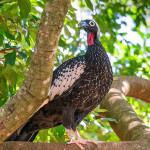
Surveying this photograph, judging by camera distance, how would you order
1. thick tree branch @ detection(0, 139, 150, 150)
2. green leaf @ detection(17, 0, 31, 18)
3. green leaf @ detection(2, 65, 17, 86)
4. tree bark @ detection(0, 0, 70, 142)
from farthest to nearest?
green leaf @ detection(2, 65, 17, 86), thick tree branch @ detection(0, 139, 150, 150), green leaf @ detection(17, 0, 31, 18), tree bark @ detection(0, 0, 70, 142)

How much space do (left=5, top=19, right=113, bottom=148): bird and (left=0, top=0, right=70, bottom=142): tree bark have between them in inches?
29.3

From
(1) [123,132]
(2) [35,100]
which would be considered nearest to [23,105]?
(2) [35,100]

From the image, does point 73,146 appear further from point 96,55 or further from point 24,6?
point 24,6

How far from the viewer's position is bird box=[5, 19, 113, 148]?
3070 millimetres

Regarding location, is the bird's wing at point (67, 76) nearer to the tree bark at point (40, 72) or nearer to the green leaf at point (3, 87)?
the green leaf at point (3, 87)

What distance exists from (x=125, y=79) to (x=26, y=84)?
9.55ft

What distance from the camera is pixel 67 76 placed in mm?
3141

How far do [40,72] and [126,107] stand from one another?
→ 2.00m

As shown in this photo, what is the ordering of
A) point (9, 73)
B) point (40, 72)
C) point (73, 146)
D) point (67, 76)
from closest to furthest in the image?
point (40, 72), point (73, 146), point (9, 73), point (67, 76)

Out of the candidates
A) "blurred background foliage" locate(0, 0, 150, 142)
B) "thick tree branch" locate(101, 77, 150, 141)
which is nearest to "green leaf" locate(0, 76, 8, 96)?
"blurred background foliage" locate(0, 0, 150, 142)

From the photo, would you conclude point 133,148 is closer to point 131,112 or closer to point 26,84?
point 131,112

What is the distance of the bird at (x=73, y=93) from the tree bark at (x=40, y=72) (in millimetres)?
744

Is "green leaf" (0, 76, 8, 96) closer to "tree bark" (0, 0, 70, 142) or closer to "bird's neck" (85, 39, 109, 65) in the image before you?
"tree bark" (0, 0, 70, 142)

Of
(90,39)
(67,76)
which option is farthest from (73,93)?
(90,39)
